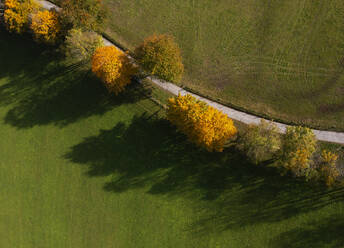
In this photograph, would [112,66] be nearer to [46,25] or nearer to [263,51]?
[46,25]

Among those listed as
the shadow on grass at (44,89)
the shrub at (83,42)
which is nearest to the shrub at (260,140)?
the shadow on grass at (44,89)

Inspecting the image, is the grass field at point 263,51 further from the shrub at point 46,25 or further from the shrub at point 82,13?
the shrub at point 46,25

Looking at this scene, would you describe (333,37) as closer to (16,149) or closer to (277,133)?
(277,133)

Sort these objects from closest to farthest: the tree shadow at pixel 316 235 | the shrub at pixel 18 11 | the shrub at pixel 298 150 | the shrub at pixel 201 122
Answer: the shrub at pixel 298 150 → the shrub at pixel 201 122 → the tree shadow at pixel 316 235 → the shrub at pixel 18 11

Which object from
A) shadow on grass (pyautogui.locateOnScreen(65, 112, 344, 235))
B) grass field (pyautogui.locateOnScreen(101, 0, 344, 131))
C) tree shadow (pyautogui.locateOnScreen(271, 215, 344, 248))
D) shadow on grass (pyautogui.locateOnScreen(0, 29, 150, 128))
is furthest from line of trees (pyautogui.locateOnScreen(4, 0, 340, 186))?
tree shadow (pyautogui.locateOnScreen(271, 215, 344, 248))

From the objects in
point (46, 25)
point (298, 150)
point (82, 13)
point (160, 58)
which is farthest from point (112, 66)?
point (298, 150)

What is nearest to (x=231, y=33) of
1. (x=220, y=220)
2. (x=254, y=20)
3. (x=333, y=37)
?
(x=254, y=20)
